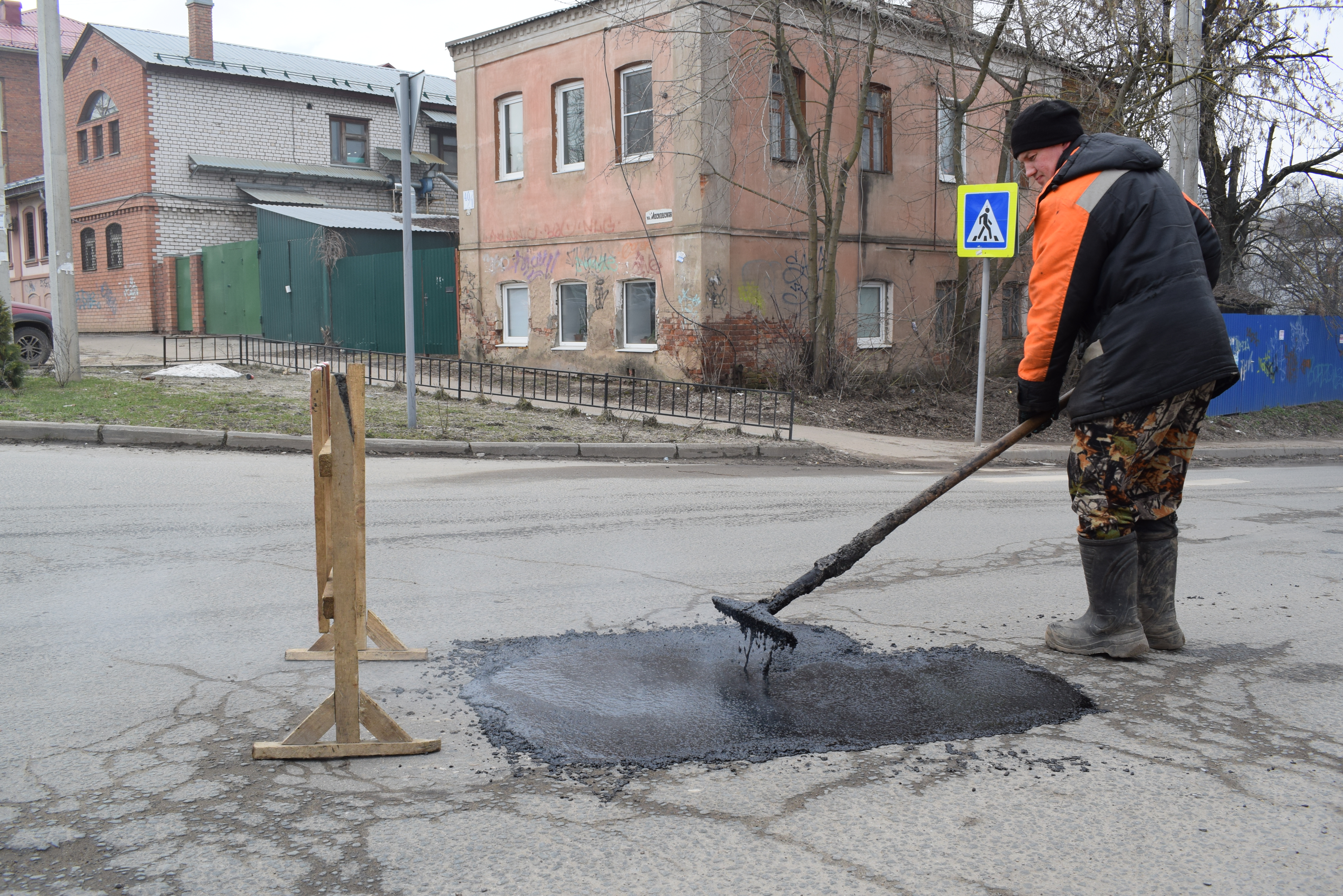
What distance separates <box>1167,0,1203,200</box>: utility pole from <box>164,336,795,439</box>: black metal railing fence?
5441 millimetres

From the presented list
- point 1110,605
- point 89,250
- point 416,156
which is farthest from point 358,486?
point 89,250

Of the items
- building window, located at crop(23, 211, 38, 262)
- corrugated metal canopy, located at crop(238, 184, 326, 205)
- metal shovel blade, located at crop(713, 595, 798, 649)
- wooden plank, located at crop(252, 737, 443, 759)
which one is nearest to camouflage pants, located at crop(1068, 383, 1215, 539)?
metal shovel blade, located at crop(713, 595, 798, 649)

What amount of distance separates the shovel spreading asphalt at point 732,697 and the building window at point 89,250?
34.2 meters

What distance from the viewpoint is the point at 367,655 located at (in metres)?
4.20

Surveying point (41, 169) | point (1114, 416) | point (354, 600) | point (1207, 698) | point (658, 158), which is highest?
point (41, 169)

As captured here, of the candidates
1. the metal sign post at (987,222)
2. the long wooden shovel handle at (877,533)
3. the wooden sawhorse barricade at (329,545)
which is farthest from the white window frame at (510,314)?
the long wooden shovel handle at (877,533)

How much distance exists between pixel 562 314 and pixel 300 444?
10086mm

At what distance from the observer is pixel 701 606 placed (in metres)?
5.10

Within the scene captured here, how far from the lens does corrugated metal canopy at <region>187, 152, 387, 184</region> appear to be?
31.1m

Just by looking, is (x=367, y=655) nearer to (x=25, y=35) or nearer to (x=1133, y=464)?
(x=1133, y=464)

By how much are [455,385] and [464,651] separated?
1327 cm

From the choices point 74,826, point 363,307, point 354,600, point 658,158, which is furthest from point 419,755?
point 363,307

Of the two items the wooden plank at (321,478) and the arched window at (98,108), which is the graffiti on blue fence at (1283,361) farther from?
the arched window at (98,108)

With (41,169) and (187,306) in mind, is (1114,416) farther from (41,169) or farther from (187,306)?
(41,169)
